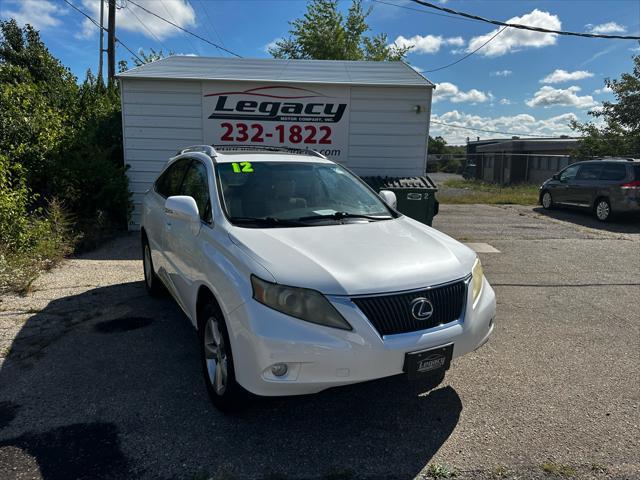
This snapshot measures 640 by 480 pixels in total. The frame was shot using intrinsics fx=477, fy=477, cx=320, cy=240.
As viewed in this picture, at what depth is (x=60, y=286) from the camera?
597 centimetres

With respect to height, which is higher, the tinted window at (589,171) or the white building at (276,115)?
the white building at (276,115)

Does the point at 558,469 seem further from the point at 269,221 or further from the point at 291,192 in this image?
the point at 291,192

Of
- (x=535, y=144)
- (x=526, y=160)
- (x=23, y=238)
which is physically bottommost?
(x=23, y=238)

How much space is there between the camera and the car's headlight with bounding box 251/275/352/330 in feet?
8.46

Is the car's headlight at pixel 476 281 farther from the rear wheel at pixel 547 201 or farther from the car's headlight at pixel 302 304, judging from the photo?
the rear wheel at pixel 547 201

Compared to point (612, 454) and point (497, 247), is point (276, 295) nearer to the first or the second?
point (612, 454)

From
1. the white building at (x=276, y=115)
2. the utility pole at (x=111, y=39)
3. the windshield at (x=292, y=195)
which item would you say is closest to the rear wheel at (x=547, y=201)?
the white building at (x=276, y=115)

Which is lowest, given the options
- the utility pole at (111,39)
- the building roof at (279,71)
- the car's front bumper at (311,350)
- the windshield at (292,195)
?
the car's front bumper at (311,350)

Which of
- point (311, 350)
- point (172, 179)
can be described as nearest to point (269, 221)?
point (311, 350)

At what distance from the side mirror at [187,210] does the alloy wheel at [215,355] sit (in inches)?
29.8

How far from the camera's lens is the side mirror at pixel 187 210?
3.48 meters

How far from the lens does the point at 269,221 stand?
3.46 m

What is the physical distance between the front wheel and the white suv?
10.7 m

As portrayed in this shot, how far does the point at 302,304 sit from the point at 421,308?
0.69 meters
